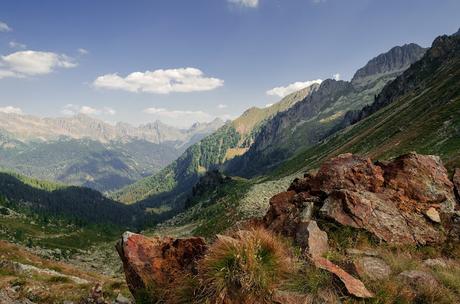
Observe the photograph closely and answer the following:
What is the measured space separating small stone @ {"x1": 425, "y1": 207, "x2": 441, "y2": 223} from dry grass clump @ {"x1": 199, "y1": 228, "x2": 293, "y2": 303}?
893cm

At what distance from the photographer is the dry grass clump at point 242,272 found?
9.05 metres

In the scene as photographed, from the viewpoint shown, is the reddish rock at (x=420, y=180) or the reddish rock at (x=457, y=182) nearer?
the reddish rock at (x=420, y=180)

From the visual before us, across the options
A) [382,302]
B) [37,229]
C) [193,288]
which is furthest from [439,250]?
[37,229]

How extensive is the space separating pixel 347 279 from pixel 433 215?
328 inches

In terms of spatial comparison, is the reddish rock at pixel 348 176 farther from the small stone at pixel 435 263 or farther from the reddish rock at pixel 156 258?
the reddish rock at pixel 156 258

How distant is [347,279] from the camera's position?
9.66 metres

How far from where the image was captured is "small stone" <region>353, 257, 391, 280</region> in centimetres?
1022

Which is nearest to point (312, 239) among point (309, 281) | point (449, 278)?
point (309, 281)

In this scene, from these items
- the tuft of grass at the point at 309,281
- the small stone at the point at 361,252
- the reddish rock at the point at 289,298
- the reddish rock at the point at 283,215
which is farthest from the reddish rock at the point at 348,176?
the reddish rock at the point at 289,298

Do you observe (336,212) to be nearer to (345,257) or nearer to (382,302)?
(345,257)

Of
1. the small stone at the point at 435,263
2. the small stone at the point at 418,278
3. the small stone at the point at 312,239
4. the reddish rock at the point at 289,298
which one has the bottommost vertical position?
Answer: the small stone at the point at 435,263

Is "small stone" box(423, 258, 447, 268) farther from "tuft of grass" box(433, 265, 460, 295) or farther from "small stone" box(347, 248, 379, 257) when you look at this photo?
"small stone" box(347, 248, 379, 257)

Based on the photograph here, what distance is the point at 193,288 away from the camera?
9648 mm

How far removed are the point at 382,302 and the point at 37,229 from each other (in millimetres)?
144233
